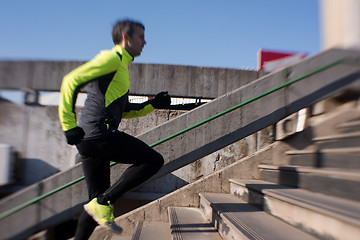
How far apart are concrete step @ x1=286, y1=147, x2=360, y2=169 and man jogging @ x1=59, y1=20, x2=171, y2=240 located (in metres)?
1.58

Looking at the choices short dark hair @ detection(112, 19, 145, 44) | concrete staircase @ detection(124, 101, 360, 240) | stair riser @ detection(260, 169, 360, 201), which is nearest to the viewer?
concrete staircase @ detection(124, 101, 360, 240)

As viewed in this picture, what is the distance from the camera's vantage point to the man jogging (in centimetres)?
191

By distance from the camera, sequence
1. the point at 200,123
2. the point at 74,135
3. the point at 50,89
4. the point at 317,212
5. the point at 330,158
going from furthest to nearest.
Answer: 1. the point at 50,89
2. the point at 200,123
3. the point at 330,158
4. the point at 74,135
5. the point at 317,212

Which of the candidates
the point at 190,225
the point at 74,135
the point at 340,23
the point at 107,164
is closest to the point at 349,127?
the point at 340,23

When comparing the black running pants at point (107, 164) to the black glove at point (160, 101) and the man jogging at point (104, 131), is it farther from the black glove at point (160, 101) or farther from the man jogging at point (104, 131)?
the black glove at point (160, 101)

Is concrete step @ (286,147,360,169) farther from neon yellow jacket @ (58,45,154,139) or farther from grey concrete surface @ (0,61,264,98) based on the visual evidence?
neon yellow jacket @ (58,45,154,139)

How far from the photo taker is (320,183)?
2.12 metres

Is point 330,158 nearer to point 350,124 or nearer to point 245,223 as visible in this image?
point 350,124

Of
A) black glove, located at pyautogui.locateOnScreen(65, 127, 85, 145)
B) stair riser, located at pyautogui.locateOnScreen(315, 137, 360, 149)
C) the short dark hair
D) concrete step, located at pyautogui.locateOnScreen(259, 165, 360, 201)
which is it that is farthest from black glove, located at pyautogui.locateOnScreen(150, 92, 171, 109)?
stair riser, located at pyautogui.locateOnScreen(315, 137, 360, 149)

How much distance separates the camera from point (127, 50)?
2.16 metres

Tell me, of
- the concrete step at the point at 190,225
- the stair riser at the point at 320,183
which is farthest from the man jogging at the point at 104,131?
the stair riser at the point at 320,183

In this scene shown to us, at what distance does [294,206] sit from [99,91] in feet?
5.80

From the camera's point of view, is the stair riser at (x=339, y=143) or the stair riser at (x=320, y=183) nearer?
the stair riser at (x=320, y=183)

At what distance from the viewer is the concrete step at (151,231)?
2.57 m
